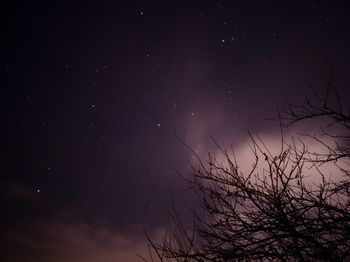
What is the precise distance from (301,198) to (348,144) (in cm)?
120

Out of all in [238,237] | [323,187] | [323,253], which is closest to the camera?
[323,253]

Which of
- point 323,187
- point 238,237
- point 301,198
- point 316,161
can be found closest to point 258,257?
point 238,237

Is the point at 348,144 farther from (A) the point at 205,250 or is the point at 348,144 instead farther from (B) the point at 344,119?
(A) the point at 205,250

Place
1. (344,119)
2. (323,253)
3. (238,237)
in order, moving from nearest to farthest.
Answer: (323,253), (238,237), (344,119)

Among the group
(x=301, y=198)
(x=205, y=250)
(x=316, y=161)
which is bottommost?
(x=205, y=250)

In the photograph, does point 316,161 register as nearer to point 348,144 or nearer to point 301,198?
point 348,144

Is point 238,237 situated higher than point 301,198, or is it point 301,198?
point 301,198

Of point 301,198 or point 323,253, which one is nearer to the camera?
point 323,253

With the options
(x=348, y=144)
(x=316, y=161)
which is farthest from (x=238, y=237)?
(x=348, y=144)

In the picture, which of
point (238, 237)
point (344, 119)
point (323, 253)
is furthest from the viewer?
point (344, 119)

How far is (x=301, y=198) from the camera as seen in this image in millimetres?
3543

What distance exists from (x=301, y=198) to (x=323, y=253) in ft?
1.96

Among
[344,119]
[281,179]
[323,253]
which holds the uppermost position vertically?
[344,119]

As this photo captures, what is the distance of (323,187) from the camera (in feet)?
11.9
